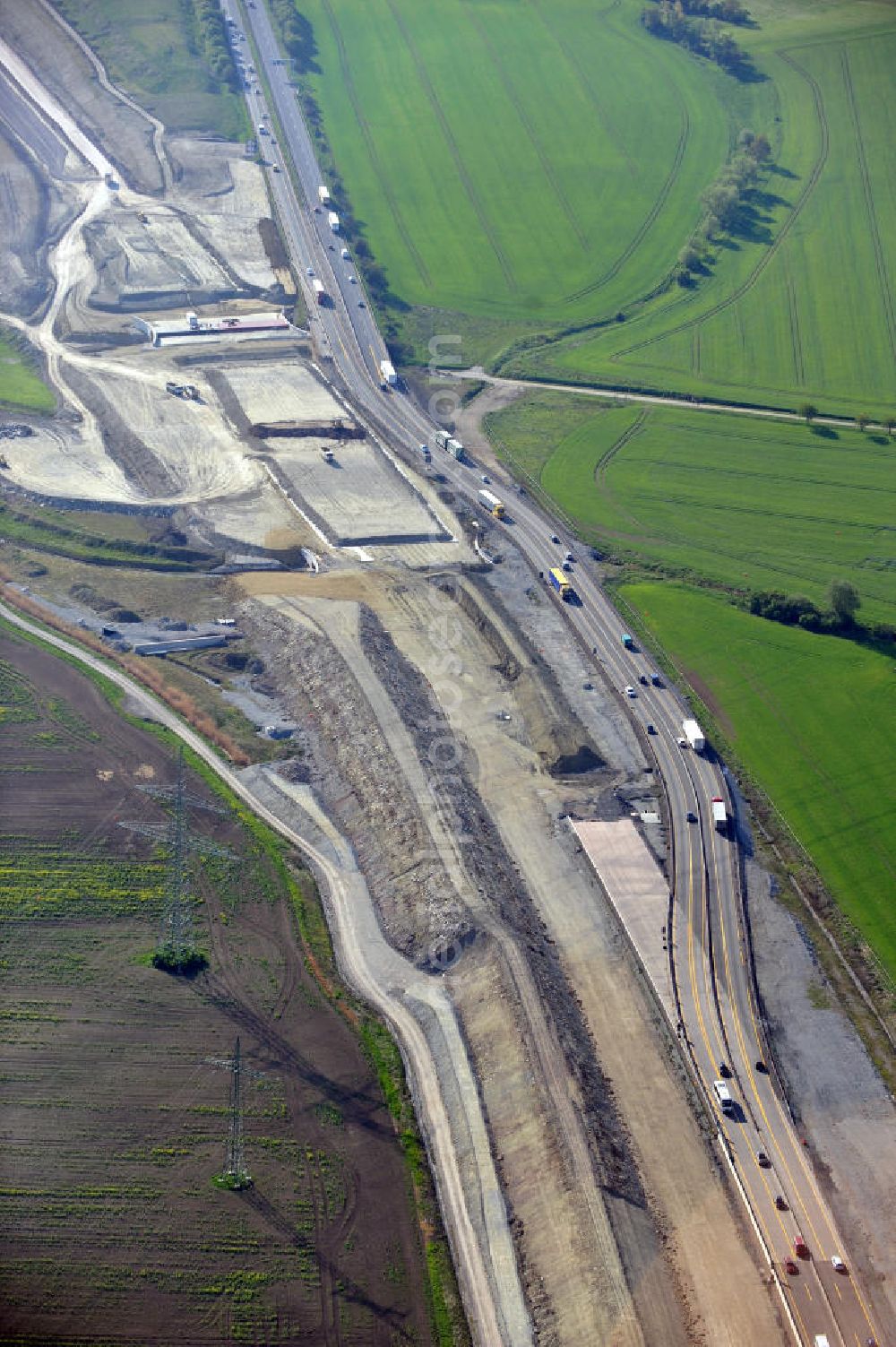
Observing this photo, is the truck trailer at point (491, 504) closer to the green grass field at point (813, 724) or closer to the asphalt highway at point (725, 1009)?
the asphalt highway at point (725, 1009)

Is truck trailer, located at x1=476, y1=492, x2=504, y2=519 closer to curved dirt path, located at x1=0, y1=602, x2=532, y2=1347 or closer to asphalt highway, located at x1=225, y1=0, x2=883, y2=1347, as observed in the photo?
asphalt highway, located at x1=225, y1=0, x2=883, y2=1347

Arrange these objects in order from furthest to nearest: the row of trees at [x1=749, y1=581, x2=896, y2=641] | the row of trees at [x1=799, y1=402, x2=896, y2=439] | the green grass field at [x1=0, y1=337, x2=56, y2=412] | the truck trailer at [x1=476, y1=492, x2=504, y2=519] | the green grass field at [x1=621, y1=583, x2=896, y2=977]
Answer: the row of trees at [x1=799, y1=402, x2=896, y2=439] < the green grass field at [x1=0, y1=337, x2=56, y2=412] < the truck trailer at [x1=476, y1=492, x2=504, y2=519] < the row of trees at [x1=749, y1=581, x2=896, y2=641] < the green grass field at [x1=621, y1=583, x2=896, y2=977]

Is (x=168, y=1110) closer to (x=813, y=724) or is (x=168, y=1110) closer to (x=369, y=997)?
(x=369, y=997)

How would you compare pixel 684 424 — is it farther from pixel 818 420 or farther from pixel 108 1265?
pixel 108 1265

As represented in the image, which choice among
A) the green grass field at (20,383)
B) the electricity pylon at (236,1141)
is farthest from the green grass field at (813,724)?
the green grass field at (20,383)

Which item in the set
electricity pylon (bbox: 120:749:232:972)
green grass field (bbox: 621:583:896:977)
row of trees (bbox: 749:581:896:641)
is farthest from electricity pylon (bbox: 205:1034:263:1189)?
row of trees (bbox: 749:581:896:641)

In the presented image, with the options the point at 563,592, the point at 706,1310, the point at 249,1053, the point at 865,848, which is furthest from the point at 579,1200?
the point at 563,592
